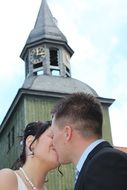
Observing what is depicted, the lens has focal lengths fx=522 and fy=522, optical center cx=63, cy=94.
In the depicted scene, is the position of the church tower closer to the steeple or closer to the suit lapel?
the steeple

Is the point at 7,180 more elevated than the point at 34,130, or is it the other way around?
the point at 34,130

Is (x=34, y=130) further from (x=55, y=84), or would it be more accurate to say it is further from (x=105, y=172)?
(x=55, y=84)

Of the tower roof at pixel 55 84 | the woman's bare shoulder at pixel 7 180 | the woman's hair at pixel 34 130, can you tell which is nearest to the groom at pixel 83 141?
→ the woman's bare shoulder at pixel 7 180

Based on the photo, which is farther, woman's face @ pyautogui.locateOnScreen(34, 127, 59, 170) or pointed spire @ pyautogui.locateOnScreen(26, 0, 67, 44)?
pointed spire @ pyautogui.locateOnScreen(26, 0, 67, 44)

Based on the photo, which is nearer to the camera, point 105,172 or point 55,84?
point 105,172

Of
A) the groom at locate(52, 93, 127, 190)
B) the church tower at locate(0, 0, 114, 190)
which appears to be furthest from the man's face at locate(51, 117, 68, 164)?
the church tower at locate(0, 0, 114, 190)

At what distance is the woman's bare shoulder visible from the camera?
368cm

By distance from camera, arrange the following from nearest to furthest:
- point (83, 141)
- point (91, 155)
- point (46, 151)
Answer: point (91, 155), point (83, 141), point (46, 151)

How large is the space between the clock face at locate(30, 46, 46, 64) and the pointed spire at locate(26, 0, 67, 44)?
83 cm

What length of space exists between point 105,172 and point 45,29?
115 feet

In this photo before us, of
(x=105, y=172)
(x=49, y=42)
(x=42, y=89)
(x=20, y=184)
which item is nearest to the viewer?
(x=105, y=172)

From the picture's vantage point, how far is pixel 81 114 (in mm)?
3104

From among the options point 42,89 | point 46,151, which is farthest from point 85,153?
point 42,89

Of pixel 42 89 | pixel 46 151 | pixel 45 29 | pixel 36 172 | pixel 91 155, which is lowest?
pixel 91 155
